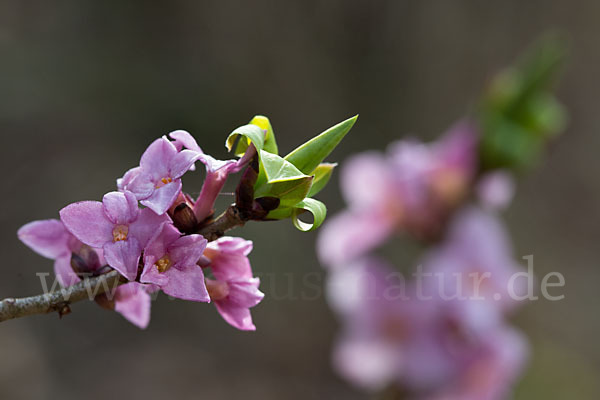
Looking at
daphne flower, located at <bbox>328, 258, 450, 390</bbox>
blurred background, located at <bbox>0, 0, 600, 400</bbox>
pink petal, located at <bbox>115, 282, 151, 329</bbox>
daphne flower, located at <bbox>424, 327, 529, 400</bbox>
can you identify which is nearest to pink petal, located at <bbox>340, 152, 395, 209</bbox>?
daphne flower, located at <bbox>328, 258, 450, 390</bbox>

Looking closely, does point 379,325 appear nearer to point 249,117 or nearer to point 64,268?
point 64,268

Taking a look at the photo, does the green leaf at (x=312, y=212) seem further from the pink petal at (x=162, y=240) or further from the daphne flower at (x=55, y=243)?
the daphne flower at (x=55, y=243)

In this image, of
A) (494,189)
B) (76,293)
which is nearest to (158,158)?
(76,293)

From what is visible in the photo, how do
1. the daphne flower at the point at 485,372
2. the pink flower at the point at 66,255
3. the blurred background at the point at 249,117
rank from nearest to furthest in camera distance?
the pink flower at the point at 66,255
the daphne flower at the point at 485,372
the blurred background at the point at 249,117

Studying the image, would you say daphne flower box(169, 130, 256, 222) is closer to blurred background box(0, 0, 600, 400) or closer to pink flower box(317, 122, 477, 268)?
pink flower box(317, 122, 477, 268)

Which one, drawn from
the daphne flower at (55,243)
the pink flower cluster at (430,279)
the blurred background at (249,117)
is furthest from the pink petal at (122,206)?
the blurred background at (249,117)

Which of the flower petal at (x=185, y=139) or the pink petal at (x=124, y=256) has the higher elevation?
the flower petal at (x=185, y=139)

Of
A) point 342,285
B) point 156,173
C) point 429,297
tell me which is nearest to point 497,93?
point 429,297
